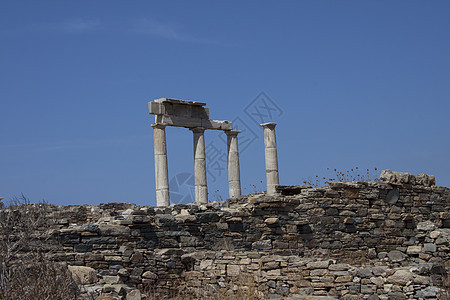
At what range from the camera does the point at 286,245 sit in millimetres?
14281

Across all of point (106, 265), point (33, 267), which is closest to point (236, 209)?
point (106, 265)

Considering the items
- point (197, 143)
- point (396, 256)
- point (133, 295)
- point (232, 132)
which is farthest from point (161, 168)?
point (133, 295)

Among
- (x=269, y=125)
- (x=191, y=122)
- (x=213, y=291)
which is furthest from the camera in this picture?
(x=269, y=125)

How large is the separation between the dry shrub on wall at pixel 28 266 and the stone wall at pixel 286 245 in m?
0.41

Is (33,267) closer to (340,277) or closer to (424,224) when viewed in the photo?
(340,277)

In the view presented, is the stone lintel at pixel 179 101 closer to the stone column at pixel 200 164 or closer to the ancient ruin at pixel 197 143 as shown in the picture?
the ancient ruin at pixel 197 143

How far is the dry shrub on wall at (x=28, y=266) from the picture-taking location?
9.30 meters

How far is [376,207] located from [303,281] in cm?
502

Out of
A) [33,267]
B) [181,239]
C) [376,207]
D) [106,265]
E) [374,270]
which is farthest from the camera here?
[376,207]

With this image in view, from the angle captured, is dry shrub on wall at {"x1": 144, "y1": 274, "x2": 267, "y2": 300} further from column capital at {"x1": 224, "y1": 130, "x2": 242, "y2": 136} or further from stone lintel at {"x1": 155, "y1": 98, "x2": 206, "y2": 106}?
column capital at {"x1": 224, "y1": 130, "x2": 242, "y2": 136}

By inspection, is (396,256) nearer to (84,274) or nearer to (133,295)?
(133,295)

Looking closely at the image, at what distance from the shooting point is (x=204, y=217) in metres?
13.7

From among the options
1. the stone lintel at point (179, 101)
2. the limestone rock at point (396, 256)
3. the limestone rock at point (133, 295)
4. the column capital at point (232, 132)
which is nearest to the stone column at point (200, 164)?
the stone lintel at point (179, 101)

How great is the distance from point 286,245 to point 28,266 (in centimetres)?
619
